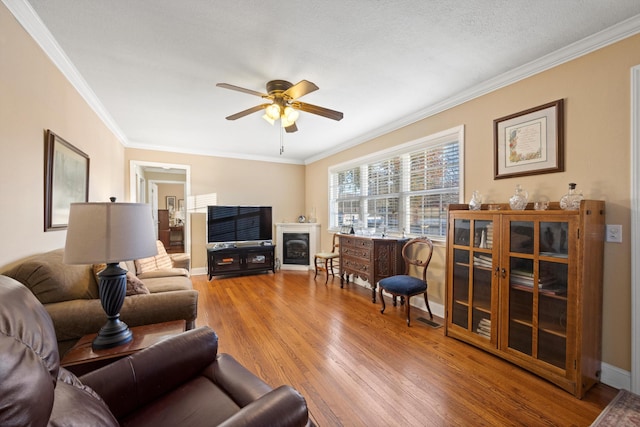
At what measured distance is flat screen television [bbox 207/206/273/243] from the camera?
519 centimetres

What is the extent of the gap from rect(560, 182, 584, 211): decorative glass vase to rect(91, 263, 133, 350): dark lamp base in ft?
9.99

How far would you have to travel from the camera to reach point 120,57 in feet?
7.28

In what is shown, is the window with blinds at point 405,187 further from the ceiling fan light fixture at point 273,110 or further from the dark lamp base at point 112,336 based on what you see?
the dark lamp base at point 112,336

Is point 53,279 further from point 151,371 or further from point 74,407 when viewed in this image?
point 74,407

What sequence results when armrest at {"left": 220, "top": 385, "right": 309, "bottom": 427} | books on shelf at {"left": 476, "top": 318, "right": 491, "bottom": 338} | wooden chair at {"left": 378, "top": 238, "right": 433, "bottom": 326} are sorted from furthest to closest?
wooden chair at {"left": 378, "top": 238, "right": 433, "bottom": 326} < books on shelf at {"left": 476, "top": 318, "right": 491, "bottom": 338} < armrest at {"left": 220, "top": 385, "right": 309, "bottom": 427}

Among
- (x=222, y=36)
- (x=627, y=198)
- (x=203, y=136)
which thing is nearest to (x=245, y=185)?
(x=203, y=136)

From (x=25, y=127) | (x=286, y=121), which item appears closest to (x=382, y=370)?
(x=286, y=121)

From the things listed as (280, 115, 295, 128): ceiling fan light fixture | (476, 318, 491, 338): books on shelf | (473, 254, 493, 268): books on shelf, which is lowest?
(476, 318, 491, 338): books on shelf

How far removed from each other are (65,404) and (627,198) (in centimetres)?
315

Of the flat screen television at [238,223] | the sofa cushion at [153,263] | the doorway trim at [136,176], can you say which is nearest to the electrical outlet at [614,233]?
the sofa cushion at [153,263]

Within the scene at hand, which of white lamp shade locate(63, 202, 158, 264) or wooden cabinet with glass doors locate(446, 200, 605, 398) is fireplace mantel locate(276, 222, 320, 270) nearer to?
wooden cabinet with glass doors locate(446, 200, 605, 398)

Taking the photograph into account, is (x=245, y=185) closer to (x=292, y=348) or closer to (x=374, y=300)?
(x=374, y=300)

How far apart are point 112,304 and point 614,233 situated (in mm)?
3389

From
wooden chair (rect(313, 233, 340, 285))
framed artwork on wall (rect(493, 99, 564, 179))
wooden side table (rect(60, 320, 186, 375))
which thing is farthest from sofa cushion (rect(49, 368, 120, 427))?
wooden chair (rect(313, 233, 340, 285))
